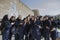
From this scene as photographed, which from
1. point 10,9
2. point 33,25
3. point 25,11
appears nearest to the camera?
point 33,25

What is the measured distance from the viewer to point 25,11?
25016mm

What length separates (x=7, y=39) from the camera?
13688mm

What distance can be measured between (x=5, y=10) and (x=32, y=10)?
5017 millimetres

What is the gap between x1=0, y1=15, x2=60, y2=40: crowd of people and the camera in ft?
43.9

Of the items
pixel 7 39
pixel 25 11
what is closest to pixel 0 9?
pixel 25 11

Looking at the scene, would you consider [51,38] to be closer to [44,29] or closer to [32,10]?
[44,29]

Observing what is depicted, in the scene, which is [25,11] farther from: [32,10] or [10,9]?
[10,9]

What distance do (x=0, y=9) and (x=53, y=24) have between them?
8521 millimetres

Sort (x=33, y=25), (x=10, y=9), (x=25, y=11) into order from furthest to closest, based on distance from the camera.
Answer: (x=25, y=11)
(x=10, y=9)
(x=33, y=25)

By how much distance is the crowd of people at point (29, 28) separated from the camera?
13.4m

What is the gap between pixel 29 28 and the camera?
44.4 feet

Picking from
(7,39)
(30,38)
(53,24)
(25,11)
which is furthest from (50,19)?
(25,11)

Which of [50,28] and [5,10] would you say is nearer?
[50,28]

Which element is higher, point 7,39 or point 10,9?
point 10,9
